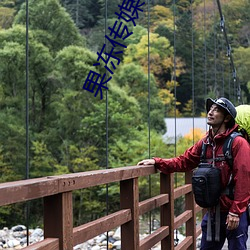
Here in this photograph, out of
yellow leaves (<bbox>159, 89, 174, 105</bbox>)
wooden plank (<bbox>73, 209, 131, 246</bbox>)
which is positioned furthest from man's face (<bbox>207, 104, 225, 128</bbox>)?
yellow leaves (<bbox>159, 89, 174, 105</bbox>)

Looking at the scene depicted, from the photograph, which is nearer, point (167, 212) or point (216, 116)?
point (216, 116)

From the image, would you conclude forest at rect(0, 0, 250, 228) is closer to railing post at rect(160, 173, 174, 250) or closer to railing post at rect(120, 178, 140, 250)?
railing post at rect(160, 173, 174, 250)

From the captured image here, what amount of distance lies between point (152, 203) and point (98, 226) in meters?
0.66

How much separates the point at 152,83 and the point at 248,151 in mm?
16591

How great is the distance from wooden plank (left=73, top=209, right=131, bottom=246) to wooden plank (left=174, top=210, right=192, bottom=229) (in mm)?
805

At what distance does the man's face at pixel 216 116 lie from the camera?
6.77 ft

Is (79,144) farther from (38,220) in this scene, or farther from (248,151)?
(248,151)

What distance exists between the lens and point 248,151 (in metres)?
1.98

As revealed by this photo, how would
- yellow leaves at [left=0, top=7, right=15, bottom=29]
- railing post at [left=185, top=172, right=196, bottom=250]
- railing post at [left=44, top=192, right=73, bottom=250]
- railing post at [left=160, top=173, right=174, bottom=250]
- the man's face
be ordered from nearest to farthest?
railing post at [left=44, top=192, right=73, bottom=250], the man's face, railing post at [left=160, top=173, right=174, bottom=250], railing post at [left=185, top=172, right=196, bottom=250], yellow leaves at [left=0, top=7, right=15, bottom=29]

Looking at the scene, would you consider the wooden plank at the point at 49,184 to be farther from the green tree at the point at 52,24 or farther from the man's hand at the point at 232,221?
the green tree at the point at 52,24

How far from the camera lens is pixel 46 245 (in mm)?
1349

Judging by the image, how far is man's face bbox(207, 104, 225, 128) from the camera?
6.77 ft

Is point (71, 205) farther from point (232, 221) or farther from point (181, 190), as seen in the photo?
point (181, 190)

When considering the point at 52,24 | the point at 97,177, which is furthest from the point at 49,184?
the point at 52,24
